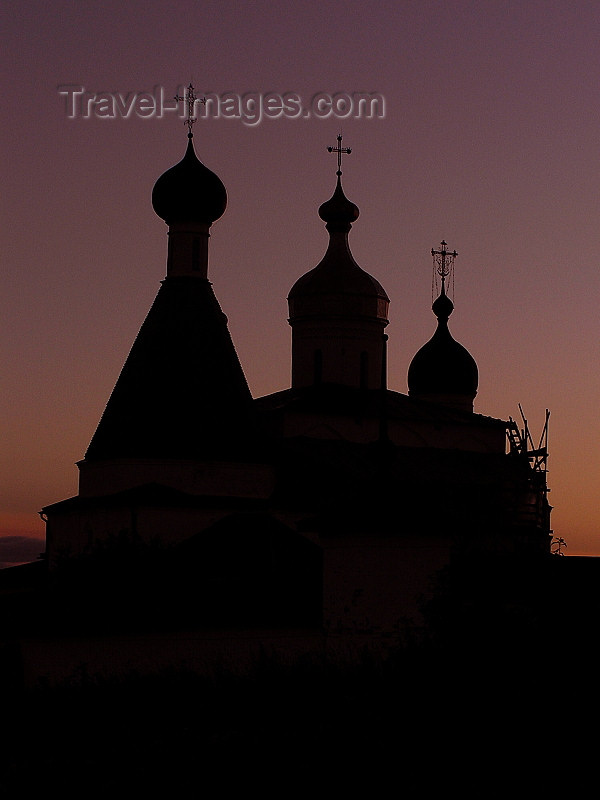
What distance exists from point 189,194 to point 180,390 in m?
3.34

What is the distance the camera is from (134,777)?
11570mm

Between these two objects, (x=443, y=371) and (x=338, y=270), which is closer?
(x=338, y=270)

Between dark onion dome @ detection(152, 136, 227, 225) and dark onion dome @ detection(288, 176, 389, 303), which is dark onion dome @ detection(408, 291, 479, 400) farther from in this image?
dark onion dome @ detection(152, 136, 227, 225)

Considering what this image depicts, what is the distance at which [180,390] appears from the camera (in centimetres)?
2552

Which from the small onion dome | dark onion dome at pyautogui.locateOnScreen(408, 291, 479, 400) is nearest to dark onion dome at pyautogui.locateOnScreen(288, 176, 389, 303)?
the small onion dome

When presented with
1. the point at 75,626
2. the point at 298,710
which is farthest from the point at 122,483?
the point at 298,710

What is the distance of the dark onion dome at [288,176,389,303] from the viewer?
3194 cm

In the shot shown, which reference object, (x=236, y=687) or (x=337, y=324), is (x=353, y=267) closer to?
(x=337, y=324)

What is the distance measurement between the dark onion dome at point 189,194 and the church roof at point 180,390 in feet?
3.61

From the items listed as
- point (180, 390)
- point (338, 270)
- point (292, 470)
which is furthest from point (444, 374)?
point (180, 390)

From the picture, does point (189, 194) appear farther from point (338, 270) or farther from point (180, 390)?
point (338, 270)

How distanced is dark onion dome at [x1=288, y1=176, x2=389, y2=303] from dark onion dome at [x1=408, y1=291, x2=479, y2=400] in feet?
14.4

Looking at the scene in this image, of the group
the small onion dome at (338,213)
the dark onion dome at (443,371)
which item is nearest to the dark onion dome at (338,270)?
the small onion dome at (338,213)

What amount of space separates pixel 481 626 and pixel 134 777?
212 inches
